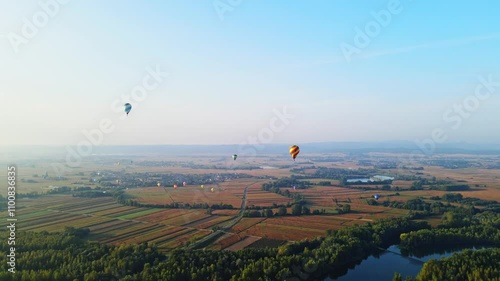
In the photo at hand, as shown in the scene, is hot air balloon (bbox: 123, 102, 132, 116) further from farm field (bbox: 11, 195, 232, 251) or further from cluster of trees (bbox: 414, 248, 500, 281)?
cluster of trees (bbox: 414, 248, 500, 281)

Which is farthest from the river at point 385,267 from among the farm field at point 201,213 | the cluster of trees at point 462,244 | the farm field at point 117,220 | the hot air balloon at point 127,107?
the hot air balloon at point 127,107

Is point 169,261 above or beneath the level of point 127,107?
beneath

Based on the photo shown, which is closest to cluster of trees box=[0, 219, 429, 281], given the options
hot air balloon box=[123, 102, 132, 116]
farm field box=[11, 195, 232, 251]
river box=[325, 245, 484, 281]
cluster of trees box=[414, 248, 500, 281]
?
river box=[325, 245, 484, 281]

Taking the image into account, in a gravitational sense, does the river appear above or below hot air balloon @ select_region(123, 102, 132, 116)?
below

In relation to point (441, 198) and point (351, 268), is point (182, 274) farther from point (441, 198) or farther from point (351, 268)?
point (441, 198)

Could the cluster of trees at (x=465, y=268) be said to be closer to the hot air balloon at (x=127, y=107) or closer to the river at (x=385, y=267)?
the river at (x=385, y=267)

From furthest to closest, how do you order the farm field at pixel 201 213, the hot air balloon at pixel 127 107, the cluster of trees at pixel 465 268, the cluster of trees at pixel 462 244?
the farm field at pixel 201 213
the hot air balloon at pixel 127 107
the cluster of trees at pixel 462 244
the cluster of trees at pixel 465 268

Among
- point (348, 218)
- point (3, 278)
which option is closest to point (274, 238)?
point (348, 218)

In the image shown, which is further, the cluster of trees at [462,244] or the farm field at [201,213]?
the farm field at [201,213]

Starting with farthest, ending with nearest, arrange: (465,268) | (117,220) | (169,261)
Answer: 1. (117,220)
2. (169,261)
3. (465,268)

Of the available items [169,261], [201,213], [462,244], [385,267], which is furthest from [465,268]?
[201,213]

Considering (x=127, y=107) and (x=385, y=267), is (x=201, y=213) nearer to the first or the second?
(x=127, y=107)
